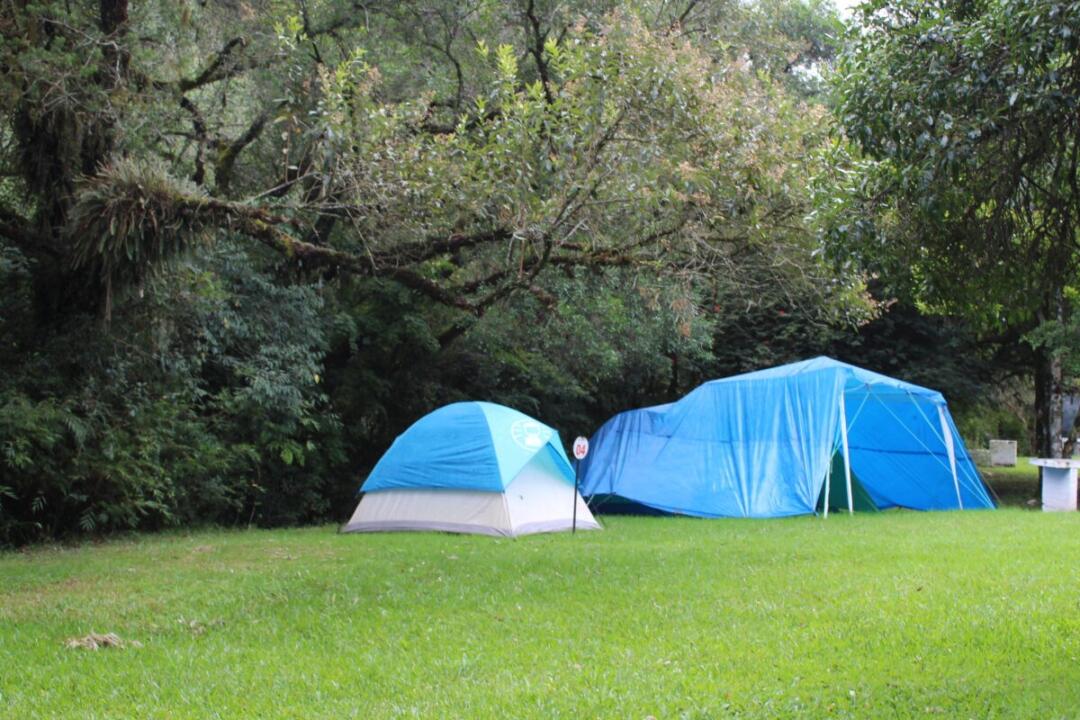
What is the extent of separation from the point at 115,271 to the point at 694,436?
9830 mm

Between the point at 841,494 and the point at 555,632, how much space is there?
10.5 m

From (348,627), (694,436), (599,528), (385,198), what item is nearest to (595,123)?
(385,198)

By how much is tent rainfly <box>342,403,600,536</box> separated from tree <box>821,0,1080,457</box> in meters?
6.82

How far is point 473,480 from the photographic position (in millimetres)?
12594

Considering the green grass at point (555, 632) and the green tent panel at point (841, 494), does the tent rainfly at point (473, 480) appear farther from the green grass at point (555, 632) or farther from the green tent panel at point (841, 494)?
the green tent panel at point (841, 494)

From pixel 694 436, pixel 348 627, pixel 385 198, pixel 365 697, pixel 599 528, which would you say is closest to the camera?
pixel 365 697

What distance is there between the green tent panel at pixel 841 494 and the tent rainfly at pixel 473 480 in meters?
4.48

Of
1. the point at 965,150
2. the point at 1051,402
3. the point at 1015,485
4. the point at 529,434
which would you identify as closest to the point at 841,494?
the point at 529,434

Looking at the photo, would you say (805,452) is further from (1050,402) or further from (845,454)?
(1050,402)

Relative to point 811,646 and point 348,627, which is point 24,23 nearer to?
point 348,627

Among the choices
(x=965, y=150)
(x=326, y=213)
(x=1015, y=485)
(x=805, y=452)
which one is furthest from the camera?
(x=1015, y=485)

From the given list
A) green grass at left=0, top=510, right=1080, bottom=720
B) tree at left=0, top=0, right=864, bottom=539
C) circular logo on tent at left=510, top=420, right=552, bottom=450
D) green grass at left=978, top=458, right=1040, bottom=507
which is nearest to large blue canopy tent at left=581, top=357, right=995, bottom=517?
tree at left=0, top=0, right=864, bottom=539

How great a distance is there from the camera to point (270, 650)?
5875 millimetres

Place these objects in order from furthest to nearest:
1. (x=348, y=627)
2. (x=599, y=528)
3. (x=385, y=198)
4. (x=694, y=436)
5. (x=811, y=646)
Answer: (x=694, y=436) → (x=599, y=528) → (x=385, y=198) → (x=348, y=627) → (x=811, y=646)
